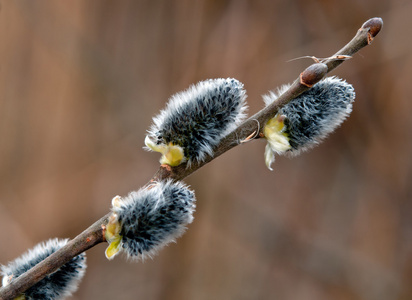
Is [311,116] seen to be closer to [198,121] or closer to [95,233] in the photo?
[198,121]

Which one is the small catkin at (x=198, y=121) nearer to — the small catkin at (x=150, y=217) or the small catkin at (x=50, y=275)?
the small catkin at (x=150, y=217)

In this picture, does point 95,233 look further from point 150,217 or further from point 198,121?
point 198,121

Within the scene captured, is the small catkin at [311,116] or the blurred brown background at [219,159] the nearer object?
the small catkin at [311,116]

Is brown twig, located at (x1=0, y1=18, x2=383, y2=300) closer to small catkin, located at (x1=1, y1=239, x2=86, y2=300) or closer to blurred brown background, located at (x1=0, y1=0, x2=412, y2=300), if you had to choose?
small catkin, located at (x1=1, y1=239, x2=86, y2=300)

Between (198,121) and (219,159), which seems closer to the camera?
(198,121)

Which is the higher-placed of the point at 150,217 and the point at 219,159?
the point at 219,159

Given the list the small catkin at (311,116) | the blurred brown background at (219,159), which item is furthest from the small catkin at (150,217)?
the blurred brown background at (219,159)

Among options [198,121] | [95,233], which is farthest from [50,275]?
[198,121]

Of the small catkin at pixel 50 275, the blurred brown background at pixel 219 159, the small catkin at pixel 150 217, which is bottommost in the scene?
the small catkin at pixel 150 217
